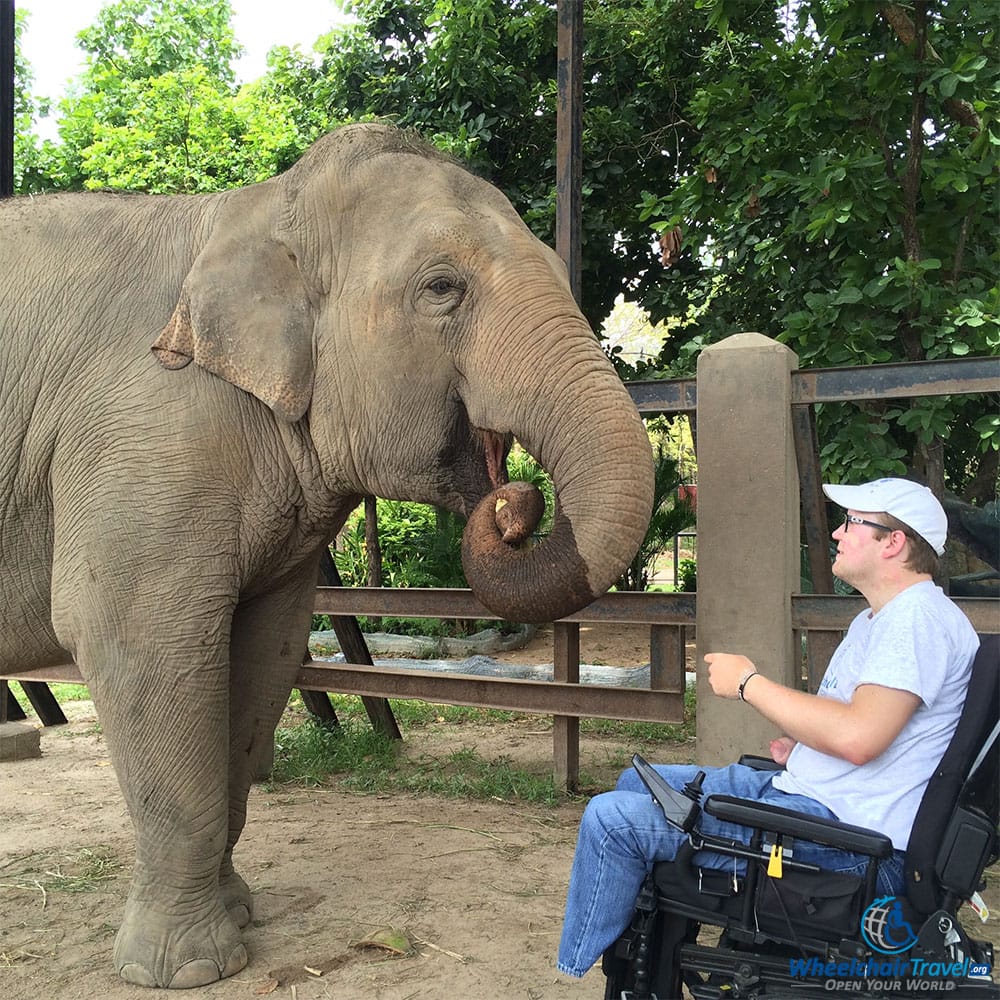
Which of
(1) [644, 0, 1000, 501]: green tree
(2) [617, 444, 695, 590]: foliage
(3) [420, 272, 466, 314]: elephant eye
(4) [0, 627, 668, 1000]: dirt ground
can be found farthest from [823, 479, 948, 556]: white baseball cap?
(2) [617, 444, 695, 590]: foliage

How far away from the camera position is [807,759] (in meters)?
2.48

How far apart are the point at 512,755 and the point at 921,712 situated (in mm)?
4554

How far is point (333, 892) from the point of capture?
404 centimetres

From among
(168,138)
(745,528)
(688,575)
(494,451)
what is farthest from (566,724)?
(168,138)

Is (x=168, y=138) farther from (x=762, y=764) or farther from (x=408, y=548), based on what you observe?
(x=762, y=764)

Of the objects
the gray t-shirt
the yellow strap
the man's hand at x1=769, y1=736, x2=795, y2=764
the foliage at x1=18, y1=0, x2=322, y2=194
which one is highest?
the foliage at x1=18, y1=0, x2=322, y2=194

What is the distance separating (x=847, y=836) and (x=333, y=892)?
242cm

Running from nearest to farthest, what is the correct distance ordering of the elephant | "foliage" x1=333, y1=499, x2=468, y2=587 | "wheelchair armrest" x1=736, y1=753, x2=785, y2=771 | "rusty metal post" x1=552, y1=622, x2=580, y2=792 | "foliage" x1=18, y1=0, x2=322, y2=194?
"wheelchair armrest" x1=736, y1=753, x2=785, y2=771 < the elephant < "rusty metal post" x1=552, y1=622, x2=580, y2=792 < "foliage" x1=333, y1=499, x2=468, y2=587 < "foliage" x1=18, y1=0, x2=322, y2=194

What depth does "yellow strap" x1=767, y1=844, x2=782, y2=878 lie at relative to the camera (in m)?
2.25

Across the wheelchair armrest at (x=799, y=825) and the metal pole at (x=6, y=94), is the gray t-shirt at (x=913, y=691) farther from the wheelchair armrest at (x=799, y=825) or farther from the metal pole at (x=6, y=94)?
the metal pole at (x=6, y=94)

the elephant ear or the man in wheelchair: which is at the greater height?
the elephant ear

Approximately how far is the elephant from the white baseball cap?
2.15 feet

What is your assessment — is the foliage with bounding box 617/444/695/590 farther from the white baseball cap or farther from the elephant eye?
the white baseball cap

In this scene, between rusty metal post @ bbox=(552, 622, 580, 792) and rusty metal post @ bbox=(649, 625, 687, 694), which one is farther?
rusty metal post @ bbox=(552, 622, 580, 792)
